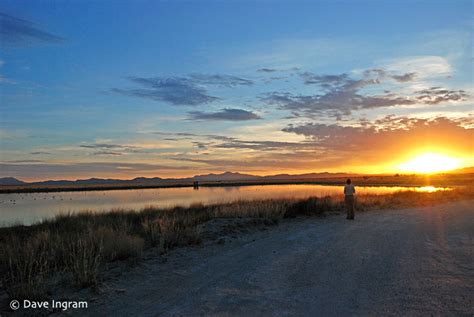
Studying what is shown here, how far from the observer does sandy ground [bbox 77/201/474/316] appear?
6891 millimetres

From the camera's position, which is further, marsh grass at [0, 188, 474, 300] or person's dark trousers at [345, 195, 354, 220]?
person's dark trousers at [345, 195, 354, 220]

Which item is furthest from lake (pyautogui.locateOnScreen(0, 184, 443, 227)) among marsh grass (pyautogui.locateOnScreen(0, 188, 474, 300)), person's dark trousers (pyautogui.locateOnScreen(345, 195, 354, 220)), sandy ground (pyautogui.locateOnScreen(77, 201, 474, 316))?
sandy ground (pyautogui.locateOnScreen(77, 201, 474, 316))

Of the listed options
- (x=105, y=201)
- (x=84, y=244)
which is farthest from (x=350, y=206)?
(x=105, y=201)

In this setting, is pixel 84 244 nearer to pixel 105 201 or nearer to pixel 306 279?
pixel 306 279

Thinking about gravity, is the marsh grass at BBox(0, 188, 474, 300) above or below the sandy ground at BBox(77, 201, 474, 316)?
above

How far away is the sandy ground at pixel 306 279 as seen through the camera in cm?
689

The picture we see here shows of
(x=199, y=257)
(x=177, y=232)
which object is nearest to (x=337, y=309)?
(x=199, y=257)

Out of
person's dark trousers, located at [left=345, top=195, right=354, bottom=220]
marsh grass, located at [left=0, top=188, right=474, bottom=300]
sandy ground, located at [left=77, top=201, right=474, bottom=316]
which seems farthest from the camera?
person's dark trousers, located at [left=345, top=195, right=354, bottom=220]

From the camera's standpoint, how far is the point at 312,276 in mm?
8750

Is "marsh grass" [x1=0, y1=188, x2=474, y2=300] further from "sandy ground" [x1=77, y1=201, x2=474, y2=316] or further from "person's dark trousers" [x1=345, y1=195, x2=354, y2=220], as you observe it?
"person's dark trousers" [x1=345, y1=195, x2=354, y2=220]

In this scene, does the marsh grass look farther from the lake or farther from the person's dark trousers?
the lake

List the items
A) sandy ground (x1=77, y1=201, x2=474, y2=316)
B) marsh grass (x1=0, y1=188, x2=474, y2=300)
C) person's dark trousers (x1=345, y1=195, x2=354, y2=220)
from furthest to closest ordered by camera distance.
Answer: person's dark trousers (x1=345, y1=195, x2=354, y2=220) → marsh grass (x1=0, y1=188, x2=474, y2=300) → sandy ground (x1=77, y1=201, x2=474, y2=316)

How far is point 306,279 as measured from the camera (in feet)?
28.0

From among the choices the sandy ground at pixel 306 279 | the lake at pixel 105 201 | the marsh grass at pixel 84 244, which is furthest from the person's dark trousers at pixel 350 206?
the lake at pixel 105 201
